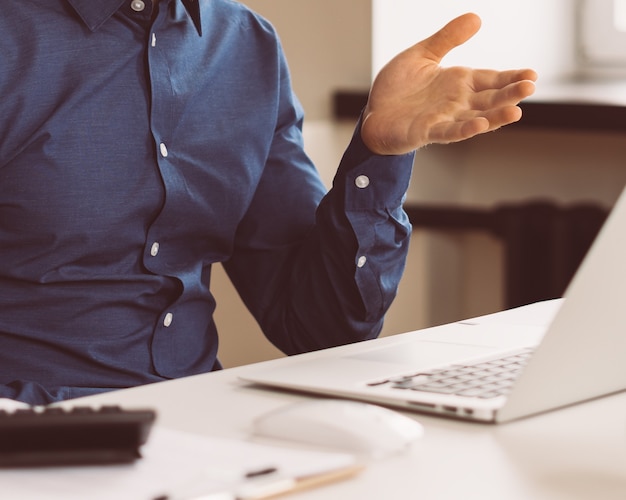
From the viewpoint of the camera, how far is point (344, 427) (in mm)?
661

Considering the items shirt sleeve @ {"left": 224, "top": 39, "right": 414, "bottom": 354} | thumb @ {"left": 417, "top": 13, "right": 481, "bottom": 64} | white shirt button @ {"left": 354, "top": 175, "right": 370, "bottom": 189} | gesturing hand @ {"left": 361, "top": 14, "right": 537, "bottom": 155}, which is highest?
thumb @ {"left": 417, "top": 13, "right": 481, "bottom": 64}

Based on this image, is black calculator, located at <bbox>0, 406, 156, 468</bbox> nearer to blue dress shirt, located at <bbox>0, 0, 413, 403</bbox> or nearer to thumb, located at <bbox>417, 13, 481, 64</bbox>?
blue dress shirt, located at <bbox>0, 0, 413, 403</bbox>

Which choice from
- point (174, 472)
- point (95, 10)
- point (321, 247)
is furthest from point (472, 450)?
point (95, 10)

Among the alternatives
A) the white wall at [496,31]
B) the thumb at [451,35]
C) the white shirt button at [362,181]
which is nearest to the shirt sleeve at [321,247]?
the white shirt button at [362,181]

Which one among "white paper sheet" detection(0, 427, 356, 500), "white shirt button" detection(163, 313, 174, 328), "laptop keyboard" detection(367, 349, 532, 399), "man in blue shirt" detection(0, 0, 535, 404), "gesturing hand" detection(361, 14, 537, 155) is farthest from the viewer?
"white shirt button" detection(163, 313, 174, 328)

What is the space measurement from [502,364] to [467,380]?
7 cm

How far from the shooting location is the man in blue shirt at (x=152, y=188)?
1105 millimetres

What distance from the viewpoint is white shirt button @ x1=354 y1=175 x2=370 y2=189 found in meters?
1.15

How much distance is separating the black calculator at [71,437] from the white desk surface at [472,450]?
0.32 feet

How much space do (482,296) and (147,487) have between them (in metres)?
2.08

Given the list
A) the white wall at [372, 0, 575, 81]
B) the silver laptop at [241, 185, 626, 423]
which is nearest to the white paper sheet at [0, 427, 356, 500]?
the silver laptop at [241, 185, 626, 423]

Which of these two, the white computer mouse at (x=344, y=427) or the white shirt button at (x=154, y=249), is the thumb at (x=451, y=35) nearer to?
the white shirt button at (x=154, y=249)

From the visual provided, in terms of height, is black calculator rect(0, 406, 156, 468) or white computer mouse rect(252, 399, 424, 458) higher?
black calculator rect(0, 406, 156, 468)

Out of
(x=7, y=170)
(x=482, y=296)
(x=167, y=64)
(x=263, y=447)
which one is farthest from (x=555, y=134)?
(x=263, y=447)
